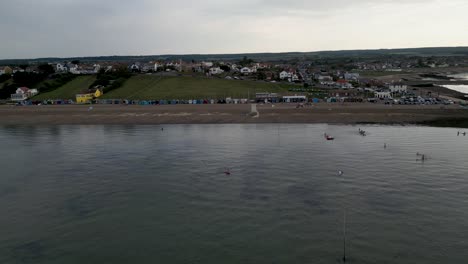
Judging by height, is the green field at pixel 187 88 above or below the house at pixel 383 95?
above

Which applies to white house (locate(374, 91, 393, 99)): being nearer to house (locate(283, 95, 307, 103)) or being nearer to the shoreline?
the shoreline

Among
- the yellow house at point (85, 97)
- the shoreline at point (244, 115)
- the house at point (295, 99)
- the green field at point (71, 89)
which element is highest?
the green field at point (71, 89)

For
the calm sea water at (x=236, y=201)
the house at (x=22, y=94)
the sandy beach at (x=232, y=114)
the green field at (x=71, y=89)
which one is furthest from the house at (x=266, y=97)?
the house at (x=22, y=94)

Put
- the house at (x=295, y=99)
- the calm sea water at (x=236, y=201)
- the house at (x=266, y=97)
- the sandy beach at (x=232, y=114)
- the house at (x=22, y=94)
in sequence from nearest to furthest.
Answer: the calm sea water at (x=236, y=201) → the sandy beach at (x=232, y=114) → the house at (x=295, y=99) → the house at (x=266, y=97) → the house at (x=22, y=94)

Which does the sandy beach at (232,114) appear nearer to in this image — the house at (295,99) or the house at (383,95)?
the house at (295,99)

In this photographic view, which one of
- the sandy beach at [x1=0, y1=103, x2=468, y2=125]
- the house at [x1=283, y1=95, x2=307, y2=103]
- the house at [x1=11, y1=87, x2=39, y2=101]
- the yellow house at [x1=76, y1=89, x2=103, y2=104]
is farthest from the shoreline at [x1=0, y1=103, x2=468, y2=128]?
the house at [x1=11, y1=87, x2=39, y2=101]

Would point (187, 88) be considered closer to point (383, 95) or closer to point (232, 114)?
point (232, 114)
